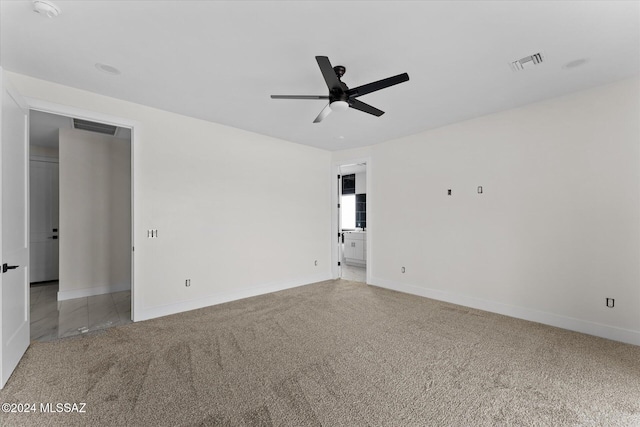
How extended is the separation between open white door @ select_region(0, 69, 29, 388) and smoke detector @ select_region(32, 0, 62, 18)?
72 centimetres

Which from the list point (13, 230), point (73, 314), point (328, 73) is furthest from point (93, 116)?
point (328, 73)

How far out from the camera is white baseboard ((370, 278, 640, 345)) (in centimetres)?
299

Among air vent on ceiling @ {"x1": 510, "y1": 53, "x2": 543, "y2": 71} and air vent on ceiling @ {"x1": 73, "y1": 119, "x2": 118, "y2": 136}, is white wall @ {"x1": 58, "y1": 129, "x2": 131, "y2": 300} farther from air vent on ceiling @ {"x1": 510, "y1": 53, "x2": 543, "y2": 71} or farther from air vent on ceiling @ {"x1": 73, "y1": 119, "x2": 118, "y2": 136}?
air vent on ceiling @ {"x1": 510, "y1": 53, "x2": 543, "y2": 71}

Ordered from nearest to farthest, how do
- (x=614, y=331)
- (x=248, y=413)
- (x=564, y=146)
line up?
1. (x=248, y=413)
2. (x=614, y=331)
3. (x=564, y=146)

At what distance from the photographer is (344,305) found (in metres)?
4.20

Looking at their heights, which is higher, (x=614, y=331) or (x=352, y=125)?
(x=352, y=125)

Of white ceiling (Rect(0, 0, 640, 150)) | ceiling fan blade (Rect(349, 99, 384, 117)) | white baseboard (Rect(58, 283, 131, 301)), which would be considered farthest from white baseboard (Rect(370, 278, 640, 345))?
white baseboard (Rect(58, 283, 131, 301))

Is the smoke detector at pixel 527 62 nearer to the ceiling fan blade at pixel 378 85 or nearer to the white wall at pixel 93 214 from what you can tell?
the ceiling fan blade at pixel 378 85

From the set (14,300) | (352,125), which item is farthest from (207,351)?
(352,125)

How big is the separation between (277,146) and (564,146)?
13.6 feet

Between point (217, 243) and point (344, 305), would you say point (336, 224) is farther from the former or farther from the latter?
point (217, 243)

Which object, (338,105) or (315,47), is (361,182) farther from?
(315,47)

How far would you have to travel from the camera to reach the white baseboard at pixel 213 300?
3615mm

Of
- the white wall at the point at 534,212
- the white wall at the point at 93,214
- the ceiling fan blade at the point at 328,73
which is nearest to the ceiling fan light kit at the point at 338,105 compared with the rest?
the ceiling fan blade at the point at 328,73
